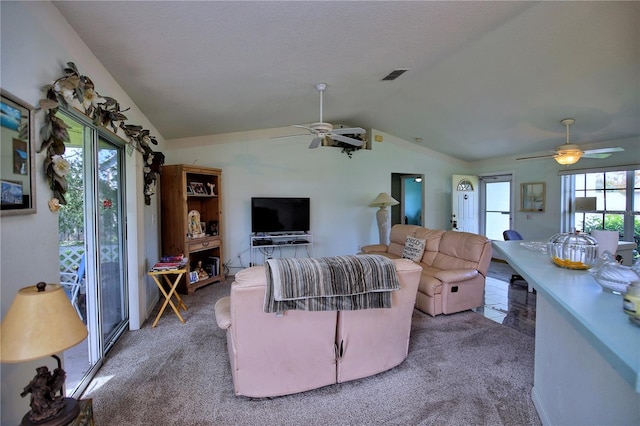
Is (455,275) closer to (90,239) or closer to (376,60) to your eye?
(376,60)

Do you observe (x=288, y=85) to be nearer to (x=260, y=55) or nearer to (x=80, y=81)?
(x=260, y=55)

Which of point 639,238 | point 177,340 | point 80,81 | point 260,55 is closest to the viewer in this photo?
point 80,81

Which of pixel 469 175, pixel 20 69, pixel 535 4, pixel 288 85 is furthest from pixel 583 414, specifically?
pixel 469 175

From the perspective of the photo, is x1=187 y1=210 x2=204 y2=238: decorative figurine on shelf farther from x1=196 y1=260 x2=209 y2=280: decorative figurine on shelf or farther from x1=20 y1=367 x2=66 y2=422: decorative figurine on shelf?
x1=20 y1=367 x2=66 y2=422: decorative figurine on shelf

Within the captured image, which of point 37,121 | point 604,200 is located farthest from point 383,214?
point 37,121

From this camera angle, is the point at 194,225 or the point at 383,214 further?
the point at 383,214

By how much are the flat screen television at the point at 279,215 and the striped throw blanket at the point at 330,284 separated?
3.44 meters

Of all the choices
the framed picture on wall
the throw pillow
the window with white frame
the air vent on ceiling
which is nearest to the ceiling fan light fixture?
the window with white frame

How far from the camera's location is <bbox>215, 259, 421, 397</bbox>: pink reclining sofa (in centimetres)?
192

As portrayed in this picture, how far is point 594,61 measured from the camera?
2.97 m

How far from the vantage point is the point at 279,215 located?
5.52m

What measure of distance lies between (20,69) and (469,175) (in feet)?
24.6

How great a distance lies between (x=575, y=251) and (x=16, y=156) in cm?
274

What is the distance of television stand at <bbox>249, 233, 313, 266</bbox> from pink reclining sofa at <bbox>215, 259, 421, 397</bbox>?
10.5 feet
